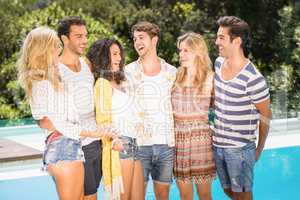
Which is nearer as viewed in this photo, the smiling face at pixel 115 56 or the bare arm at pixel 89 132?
the bare arm at pixel 89 132

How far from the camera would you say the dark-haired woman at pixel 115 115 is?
3.48 metres

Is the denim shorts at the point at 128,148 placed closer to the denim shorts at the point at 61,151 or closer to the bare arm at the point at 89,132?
the bare arm at the point at 89,132

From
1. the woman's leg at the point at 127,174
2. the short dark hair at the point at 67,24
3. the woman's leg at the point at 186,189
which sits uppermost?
the short dark hair at the point at 67,24

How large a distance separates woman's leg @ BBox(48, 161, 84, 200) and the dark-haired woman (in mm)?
400

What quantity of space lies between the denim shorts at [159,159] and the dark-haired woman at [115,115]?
6 centimetres

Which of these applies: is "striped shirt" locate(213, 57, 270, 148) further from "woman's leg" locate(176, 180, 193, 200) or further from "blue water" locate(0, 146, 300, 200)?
"blue water" locate(0, 146, 300, 200)

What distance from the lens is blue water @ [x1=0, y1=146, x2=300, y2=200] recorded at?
17.2 feet

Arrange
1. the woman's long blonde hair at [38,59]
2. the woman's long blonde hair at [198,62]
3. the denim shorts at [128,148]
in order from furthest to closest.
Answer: the woman's long blonde hair at [198,62] < the denim shorts at [128,148] < the woman's long blonde hair at [38,59]

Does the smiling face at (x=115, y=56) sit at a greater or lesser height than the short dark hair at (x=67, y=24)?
lesser

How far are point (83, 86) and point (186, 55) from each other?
0.79 meters

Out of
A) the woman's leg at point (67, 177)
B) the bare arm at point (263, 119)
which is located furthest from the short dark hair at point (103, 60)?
the bare arm at point (263, 119)

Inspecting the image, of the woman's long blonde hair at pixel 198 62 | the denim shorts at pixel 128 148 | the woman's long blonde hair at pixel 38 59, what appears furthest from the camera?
the woman's long blonde hair at pixel 198 62

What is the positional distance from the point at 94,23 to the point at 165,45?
1837mm

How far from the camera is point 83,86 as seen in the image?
342cm
